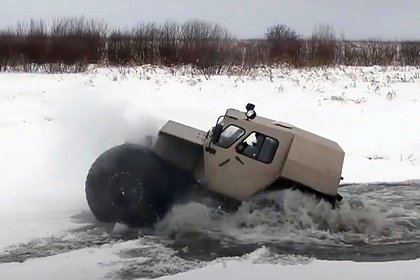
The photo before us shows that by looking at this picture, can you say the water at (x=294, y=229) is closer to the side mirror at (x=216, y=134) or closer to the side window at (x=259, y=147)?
the side window at (x=259, y=147)

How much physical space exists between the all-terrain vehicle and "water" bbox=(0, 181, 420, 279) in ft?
0.60

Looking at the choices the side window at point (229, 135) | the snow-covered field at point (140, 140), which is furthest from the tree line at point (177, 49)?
the side window at point (229, 135)

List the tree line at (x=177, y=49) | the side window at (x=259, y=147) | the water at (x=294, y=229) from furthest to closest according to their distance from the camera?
1. the tree line at (x=177, y=49)
2. the side window at (x=259, y=147)
3. the water at (x=294, y=229)

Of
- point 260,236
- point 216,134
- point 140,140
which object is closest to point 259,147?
point 216,134

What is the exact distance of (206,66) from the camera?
1179 inches

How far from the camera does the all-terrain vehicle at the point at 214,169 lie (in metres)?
8.36

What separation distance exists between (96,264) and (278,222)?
2.65 m

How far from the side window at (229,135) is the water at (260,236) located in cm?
83

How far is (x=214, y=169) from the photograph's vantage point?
28.0ft

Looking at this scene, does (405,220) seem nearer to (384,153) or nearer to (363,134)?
(384,153)

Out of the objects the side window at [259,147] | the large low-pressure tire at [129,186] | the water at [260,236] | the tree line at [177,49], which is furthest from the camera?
the tree line at [177,49]

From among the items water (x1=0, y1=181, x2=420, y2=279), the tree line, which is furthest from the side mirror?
the tree line

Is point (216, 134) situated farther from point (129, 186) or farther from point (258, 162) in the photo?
point (129, 186)

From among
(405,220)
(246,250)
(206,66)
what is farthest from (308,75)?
(246,250)
